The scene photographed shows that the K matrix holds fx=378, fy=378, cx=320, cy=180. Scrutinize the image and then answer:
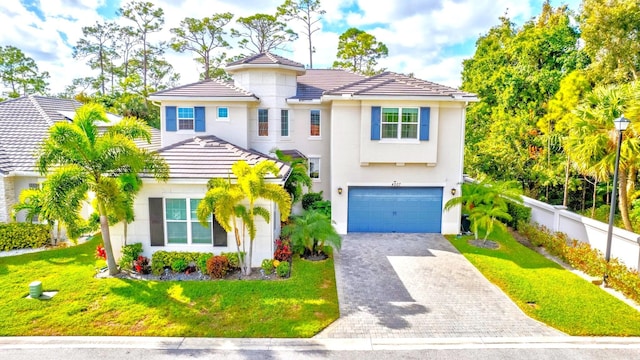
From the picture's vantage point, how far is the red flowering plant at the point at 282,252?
1333cm

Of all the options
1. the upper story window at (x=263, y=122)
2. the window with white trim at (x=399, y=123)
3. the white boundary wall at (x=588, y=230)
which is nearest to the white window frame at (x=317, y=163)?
the upper story window at (x=263, y=122)

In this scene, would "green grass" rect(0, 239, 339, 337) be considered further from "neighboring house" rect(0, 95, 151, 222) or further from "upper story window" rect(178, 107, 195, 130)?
"upper story window" rect(178, 107, 195, 130)

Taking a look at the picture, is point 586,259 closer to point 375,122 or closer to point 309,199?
point 375,122

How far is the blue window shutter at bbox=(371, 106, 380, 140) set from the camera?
16969mm

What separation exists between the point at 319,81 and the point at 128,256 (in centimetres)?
1508

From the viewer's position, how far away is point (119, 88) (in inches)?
1593

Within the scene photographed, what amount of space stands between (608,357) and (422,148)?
10406 millimetres

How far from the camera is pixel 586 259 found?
13133 mm

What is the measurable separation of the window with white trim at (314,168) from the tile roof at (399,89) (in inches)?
190

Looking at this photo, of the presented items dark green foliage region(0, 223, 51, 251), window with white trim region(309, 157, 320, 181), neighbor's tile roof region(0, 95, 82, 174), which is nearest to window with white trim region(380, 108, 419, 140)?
window with white trim region(309, 157, 320, 181)

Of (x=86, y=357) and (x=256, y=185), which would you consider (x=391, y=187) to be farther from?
(x=86, y=357)

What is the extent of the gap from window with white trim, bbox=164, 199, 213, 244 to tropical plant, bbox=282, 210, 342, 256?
3.08m

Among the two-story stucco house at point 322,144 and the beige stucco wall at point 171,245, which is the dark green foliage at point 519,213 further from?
the beige stucco wall at point 171,245

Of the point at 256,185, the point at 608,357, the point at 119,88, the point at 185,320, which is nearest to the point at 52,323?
the point at 185,320
